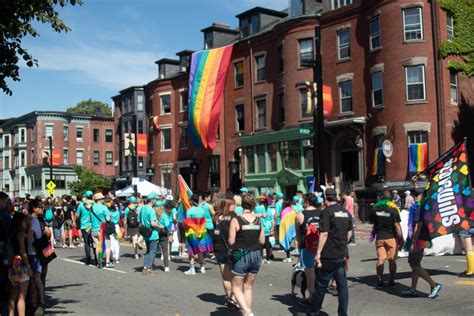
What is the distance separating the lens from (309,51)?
33906 mm

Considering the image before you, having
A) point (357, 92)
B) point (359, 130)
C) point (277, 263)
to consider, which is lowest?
point (277, 263)

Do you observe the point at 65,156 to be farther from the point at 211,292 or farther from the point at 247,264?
the point at 247,264

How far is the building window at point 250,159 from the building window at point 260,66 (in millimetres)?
4798

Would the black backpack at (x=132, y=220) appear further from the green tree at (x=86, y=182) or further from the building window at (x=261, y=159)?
the green tree at (x=86, y=182)

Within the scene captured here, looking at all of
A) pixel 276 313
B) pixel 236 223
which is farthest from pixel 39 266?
pixel 276 313

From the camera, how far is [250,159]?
38.3m

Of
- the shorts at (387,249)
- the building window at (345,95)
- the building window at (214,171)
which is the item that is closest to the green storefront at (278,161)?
the building window at (345,95)

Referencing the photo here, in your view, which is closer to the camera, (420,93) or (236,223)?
(236,223)

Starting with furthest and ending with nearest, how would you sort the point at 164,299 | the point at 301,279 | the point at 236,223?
1. the point at 164,299
2. the point at 301,279
3. the point at 236,223

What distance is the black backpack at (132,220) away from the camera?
17.4 m

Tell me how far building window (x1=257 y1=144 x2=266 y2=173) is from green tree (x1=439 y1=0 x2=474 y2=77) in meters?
13.4

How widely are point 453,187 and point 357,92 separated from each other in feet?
68.6

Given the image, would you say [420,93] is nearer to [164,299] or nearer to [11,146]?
[164,299]

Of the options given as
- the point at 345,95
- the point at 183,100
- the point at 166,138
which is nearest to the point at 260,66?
the point at 345,95
